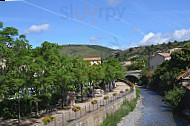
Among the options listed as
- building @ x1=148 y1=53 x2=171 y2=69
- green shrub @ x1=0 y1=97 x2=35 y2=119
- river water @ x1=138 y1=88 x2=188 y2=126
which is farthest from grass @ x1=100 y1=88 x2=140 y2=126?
building @ x1=148 y1=53 x2=171 y2=69

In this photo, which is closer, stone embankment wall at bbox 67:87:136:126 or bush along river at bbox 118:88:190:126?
stone embankment wall at bbox 67:87:136:126

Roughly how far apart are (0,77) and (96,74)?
68.4ft

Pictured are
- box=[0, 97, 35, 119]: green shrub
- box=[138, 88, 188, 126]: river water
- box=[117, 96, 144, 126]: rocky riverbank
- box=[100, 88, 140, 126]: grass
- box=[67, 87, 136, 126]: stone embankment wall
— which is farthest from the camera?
box=[117, 96, 144, 126]: rocky riverbank

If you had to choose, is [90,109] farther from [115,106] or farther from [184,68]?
[184,68]

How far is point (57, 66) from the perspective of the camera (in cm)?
2275

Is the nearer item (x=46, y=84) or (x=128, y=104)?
(x=46, y=84)

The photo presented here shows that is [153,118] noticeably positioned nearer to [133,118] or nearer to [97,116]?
[133,118]

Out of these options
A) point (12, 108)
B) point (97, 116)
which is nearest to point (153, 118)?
point (97, 116)

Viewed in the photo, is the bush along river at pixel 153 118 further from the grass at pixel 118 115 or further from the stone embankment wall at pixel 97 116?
the stone embankment wall at pixel 97 116

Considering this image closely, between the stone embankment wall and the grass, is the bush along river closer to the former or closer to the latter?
the grass

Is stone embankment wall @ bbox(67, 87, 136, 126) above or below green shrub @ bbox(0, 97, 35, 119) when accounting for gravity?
below

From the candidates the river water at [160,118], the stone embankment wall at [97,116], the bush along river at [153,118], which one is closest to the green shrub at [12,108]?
the stone embankment wall at [97,116]

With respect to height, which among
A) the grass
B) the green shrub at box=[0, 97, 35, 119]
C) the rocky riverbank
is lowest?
the rocky riverbank

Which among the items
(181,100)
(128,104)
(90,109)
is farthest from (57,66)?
(181,100)
